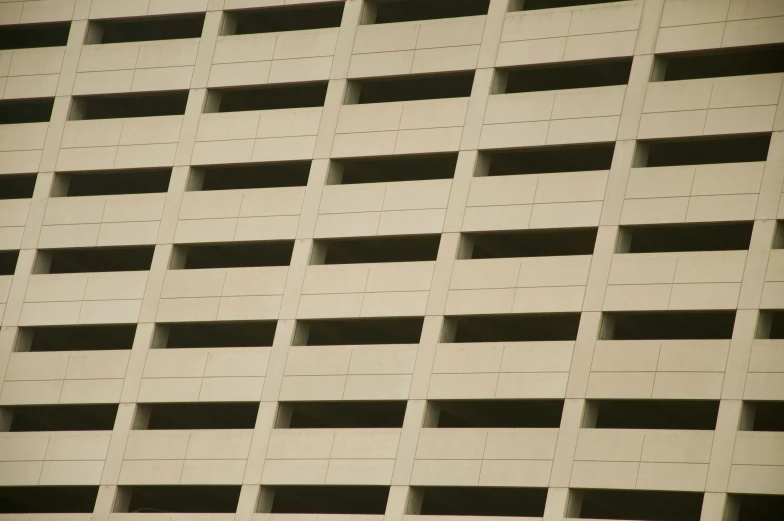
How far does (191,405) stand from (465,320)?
10.0 m

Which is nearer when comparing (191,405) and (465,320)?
(465,320)

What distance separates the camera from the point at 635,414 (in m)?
43.7

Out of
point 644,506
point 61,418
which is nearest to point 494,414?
point 644,506

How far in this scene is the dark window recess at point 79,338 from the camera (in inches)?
1900

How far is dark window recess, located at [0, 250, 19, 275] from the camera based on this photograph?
4919 cm

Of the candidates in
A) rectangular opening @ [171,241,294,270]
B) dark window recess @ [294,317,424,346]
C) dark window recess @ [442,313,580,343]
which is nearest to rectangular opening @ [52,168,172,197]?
rectangular opening @ [171,241,294,270]

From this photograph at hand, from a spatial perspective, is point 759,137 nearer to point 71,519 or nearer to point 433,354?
point 433,354

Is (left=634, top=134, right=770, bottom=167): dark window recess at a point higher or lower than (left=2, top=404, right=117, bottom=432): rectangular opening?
higher

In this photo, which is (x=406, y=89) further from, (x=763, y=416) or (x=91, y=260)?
(x=763, y=416)

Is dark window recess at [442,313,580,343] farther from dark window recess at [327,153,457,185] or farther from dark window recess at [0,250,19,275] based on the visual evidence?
dark window recess at [0,250,19,275]

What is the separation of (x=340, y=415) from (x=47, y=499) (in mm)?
11191

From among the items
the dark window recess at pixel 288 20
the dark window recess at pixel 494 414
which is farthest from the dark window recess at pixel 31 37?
the dark window recess at pixel 494 414

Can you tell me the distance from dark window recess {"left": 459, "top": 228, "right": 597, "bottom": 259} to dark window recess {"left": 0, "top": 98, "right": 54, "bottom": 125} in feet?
57.2

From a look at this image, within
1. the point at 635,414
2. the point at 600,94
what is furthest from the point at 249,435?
the point at 600,94
